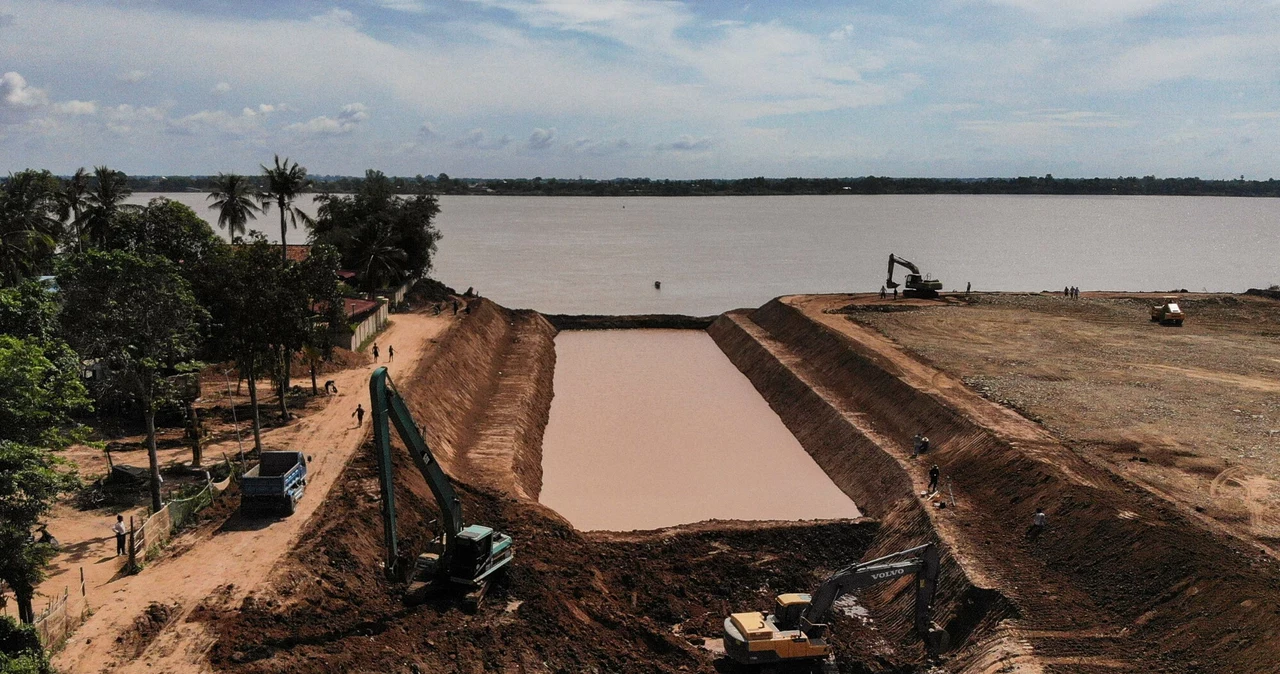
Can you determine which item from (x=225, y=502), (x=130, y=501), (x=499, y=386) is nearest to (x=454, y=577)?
(x=225, y=502)

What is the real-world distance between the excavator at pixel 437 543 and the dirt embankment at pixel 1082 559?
11843mm

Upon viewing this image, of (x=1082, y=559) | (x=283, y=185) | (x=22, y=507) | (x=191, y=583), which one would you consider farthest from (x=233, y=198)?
(x=1082, y=559)

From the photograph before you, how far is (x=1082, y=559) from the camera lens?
22.8 meters

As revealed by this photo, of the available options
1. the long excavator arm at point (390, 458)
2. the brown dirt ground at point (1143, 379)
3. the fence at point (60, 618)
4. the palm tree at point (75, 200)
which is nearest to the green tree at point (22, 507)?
the fence at point (60, 618)

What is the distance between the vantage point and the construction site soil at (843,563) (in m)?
18.9

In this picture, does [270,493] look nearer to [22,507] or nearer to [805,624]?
[22,507]

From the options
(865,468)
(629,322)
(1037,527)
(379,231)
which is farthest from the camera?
(629,322)

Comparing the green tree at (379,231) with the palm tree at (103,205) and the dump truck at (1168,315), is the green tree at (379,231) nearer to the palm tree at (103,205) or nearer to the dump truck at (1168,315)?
the palm tree at (103,205)

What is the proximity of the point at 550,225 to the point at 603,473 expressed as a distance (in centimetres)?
13721

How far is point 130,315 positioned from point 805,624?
66.2 ft

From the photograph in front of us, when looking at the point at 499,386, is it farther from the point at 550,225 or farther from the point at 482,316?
the point at 550,225

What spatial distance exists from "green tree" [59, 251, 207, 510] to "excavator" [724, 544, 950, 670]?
676 inches

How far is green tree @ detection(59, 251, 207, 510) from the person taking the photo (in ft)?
77.4

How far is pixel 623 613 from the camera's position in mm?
22047
